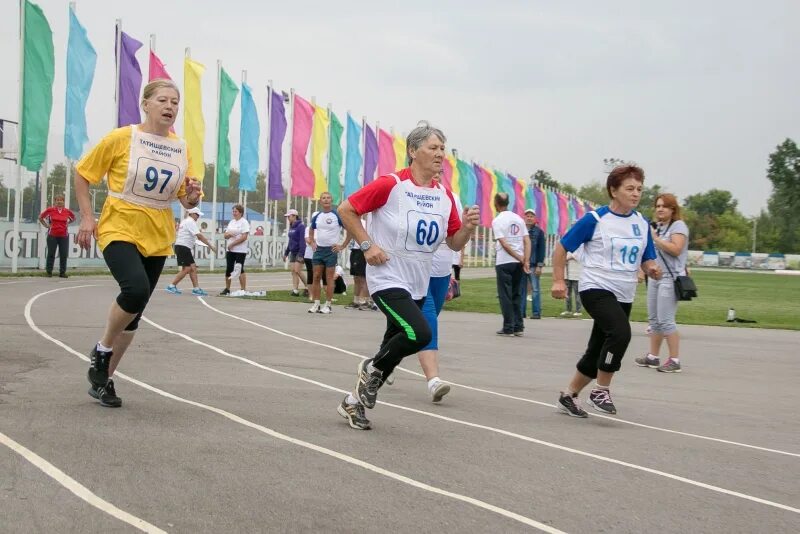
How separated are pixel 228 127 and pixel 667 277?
2570 centimetres

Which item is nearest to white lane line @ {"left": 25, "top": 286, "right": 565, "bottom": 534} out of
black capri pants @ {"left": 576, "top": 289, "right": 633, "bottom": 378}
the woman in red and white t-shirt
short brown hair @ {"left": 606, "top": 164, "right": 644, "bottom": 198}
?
the woman in red and white t-shirt

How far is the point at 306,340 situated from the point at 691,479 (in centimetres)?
719

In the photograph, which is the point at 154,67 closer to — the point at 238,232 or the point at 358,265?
the point at 238,232

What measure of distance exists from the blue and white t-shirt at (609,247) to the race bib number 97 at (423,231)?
1252 millimetres

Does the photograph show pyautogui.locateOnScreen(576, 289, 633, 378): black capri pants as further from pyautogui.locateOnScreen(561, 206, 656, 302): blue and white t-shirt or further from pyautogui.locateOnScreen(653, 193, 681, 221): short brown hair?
pyautogui.locateOnScreen(653, 193, 681, 221): short brown hair

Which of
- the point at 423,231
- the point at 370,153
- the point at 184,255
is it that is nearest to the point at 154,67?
the point at 184,255

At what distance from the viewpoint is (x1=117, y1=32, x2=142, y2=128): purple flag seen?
89.8 ft

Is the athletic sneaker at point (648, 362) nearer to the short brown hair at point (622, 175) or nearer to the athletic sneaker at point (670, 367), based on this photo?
the athletic sneaker at point (670, 367)

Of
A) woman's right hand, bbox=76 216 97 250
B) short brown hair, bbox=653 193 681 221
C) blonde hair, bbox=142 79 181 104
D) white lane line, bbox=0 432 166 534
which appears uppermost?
blonde hair, bbox=142 79 181 104

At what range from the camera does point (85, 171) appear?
6391mm

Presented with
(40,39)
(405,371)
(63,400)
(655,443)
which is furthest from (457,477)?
(40,39)

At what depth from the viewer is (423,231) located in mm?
6516

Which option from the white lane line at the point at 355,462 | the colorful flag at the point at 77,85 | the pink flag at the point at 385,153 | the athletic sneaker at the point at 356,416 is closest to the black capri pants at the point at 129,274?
the white lane line at the point at 355,462

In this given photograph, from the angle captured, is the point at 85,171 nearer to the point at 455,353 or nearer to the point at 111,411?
the point at 111,411
